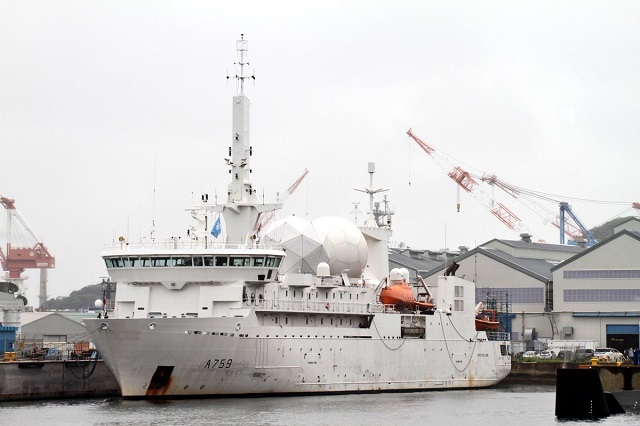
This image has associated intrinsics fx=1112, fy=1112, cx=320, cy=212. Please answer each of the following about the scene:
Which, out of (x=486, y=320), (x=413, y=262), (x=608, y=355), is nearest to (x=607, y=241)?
(x=608, y=355)

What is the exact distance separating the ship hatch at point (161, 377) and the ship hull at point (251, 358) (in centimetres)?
4

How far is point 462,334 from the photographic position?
6412cm

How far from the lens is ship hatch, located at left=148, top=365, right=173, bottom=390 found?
160ft

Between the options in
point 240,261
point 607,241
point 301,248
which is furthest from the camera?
point 607,241

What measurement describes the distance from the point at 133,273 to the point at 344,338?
11047 millimetres

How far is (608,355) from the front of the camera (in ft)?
237

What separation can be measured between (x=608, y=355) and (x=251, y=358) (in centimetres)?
3115

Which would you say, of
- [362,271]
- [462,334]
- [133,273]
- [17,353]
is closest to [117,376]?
[133,273]

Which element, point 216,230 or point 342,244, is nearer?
point 216,230

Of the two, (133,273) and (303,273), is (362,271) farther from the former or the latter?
(133,273)

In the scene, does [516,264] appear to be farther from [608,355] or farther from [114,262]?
[114,262]

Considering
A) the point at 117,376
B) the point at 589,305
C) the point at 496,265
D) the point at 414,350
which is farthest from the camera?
the point at 496,265

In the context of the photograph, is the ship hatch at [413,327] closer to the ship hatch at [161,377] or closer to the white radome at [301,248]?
the white radome at [301,248]

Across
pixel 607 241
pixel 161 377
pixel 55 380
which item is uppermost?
pixel 607 241
